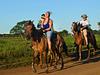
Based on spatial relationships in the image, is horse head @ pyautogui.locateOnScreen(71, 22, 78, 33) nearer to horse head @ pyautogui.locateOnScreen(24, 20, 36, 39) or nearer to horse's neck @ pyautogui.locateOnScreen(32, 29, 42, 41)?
horse's neck @ pyautogui.locateOnScreen(32, 29, 42, 41)

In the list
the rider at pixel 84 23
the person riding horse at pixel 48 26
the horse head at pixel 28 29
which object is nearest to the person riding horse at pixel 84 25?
the rider at pixel 84 23

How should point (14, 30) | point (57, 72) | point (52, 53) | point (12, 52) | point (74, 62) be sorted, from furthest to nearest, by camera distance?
point (14, 30)
point (12, 52)
point (74, 62)
point (52, 53)
point (57, 72)

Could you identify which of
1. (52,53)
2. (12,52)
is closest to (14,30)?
(12,52)

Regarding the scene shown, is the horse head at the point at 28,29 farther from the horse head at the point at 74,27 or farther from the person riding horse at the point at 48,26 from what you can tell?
the horse head at the point at 74,27

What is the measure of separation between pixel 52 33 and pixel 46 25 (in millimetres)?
474

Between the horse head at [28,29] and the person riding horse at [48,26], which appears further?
the person riding horse at [48,26]

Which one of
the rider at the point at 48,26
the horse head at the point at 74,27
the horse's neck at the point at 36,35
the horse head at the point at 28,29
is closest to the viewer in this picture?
the horse head at the point at 28,29

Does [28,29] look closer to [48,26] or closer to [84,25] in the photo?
[48,26]

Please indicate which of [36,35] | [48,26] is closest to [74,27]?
[48,26]

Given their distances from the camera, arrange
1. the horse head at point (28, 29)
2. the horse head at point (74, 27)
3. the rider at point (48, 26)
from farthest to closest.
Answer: the horse head at point (74, 27), the rider at point (48, 26), the horse head at point (28, 29)

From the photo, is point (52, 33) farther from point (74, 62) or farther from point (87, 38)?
point (87, 38)

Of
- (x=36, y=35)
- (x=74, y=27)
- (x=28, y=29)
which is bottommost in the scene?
(x=36, y=35)

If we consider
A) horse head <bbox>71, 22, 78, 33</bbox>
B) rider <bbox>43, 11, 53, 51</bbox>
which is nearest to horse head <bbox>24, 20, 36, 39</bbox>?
rider <bbox>43, 11, 53, 51</bbox>

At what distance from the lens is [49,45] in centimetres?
1702
